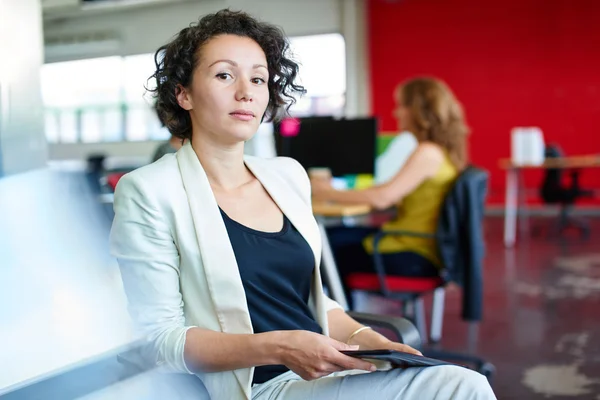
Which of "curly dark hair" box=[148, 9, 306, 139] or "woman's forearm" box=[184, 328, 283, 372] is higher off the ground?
"curly dark hair" box=[148, 9, 306, 139]

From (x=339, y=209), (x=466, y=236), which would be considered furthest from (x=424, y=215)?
(x=339, y=209)

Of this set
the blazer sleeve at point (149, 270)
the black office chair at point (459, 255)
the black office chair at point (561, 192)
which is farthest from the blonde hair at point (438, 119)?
the black office chair at point (561, 192)

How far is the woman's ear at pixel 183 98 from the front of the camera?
3.67ft

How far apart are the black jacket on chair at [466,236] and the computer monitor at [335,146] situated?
29.9 inches

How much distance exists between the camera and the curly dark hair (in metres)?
1.09

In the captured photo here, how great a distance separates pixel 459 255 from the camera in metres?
2.56

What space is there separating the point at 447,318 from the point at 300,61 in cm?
263

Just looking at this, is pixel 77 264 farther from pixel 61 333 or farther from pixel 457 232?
pixel 457 232

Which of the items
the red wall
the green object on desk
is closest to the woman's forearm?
the green object on desk

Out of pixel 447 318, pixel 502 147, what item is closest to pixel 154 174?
pixel 447 318

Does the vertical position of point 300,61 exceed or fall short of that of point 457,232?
it exceeds it

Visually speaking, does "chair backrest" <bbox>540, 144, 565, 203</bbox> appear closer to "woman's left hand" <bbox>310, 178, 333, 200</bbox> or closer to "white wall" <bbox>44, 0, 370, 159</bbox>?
"woman's left hand" <bbox>310, 178, 333, 200</bbox>

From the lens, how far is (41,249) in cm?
98

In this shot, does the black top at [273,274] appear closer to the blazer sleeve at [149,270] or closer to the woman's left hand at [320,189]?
the blazer sleeve at [149,270]
